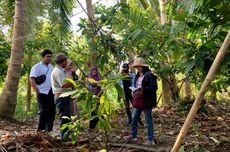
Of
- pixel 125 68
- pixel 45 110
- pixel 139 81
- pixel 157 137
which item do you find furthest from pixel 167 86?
pixel 45 110

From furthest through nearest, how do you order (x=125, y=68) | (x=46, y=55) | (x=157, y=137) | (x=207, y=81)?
(x=125, y=68) < (x=157, y=137) < (x=46, y=55) < (x=207, y=81)

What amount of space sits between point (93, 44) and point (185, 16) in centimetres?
345

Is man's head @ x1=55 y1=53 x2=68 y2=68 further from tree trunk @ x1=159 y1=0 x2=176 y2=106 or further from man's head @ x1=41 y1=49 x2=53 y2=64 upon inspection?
tree trunk @ x1=159 y1=0 x2=176 y2=106

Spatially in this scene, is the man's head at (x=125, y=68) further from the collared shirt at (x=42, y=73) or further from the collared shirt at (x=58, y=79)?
the collared shirt at (x=58, y=79)

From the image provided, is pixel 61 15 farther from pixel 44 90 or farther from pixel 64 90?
pixel 64 90

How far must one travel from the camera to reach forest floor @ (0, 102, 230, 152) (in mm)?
4738

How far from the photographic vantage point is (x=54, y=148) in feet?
15.5

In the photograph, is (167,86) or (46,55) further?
(167,86)

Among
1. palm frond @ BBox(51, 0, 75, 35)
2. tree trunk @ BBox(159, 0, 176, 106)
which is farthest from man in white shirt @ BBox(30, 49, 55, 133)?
tree trunk @ BBox(159, 0, 176, 106)

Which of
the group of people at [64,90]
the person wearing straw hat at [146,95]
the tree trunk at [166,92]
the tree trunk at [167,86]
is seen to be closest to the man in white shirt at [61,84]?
the group of people at [64,90]

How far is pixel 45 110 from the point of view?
5.67 m

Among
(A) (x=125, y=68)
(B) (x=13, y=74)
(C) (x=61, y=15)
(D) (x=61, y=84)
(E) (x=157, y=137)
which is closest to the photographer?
(D) (x=61, y=84)

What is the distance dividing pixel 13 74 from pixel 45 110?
7.66 ft

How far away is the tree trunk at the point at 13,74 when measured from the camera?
764 centimetres
